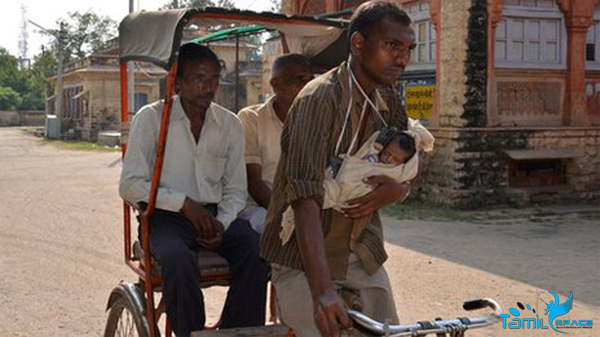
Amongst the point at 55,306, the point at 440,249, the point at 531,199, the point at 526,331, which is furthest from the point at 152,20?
the point at 531,199

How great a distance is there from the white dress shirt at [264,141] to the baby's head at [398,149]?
198 centimetres

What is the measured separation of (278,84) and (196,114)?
0.62 metres

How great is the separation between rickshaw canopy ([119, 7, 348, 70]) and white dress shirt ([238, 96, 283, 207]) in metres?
0.53

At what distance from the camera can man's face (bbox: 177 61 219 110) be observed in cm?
387

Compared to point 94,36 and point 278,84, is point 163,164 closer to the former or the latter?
point 278,84

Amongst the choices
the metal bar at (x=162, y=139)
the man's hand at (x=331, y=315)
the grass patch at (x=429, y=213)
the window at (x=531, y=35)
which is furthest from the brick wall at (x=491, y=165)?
the man's hand at (x=331, y=315)

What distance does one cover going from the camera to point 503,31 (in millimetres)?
12781

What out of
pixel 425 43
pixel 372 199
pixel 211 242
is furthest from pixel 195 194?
pixel 425 43

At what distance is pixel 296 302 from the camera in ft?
7.91

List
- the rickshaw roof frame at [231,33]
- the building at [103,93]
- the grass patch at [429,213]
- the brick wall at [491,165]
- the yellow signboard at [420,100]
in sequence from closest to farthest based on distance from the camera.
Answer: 1. the rickshaw roof frame at [231,33]
2. the grass patch at [429,213]
3. the brick wall at [491,165]
4. the yellow signboard at [420,100]
5. the building at [103,93]

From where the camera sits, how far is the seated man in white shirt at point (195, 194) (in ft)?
11.2

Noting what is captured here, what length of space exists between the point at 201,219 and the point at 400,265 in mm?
4425

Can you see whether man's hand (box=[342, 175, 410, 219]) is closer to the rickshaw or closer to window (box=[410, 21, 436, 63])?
the rickshaw

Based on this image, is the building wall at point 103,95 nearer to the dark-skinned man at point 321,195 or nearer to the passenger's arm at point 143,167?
the passenger's arm at point 143,167
